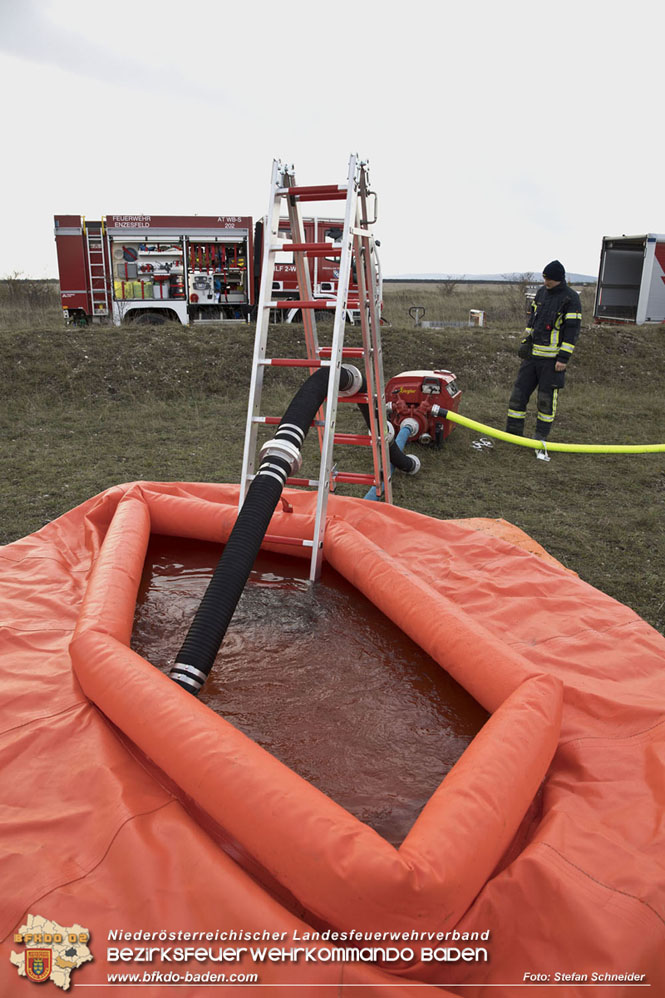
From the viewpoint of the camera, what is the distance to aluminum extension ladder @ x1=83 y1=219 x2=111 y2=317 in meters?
12.8

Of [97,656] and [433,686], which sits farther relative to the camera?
[433,686]

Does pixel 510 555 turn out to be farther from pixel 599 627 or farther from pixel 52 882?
pixel 52 882


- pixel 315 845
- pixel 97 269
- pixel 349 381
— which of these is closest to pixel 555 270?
pixel 349 381

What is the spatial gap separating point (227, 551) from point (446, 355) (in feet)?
30.1

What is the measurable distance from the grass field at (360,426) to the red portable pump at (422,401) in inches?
10.0

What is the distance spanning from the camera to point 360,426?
25.9 ft

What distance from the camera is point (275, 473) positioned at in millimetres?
2863

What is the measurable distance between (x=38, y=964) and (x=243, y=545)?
146 cm

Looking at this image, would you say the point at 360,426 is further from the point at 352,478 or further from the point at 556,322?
the point at 352,478

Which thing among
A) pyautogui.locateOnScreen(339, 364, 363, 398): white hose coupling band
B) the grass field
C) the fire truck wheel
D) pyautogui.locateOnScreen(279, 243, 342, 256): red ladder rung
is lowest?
the grass field

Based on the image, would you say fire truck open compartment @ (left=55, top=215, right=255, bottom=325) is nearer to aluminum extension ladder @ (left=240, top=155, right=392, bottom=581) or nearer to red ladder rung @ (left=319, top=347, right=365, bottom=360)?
red ladder rung @ (left=319, top=347, right=365, bottom=360)

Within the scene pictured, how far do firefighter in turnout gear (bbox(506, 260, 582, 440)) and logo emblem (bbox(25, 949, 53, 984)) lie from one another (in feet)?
20.3

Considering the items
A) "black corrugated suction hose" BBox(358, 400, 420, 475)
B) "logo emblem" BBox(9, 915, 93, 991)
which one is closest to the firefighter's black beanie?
"black corrugated suction hose" BBox(358, 400, 420, 475)

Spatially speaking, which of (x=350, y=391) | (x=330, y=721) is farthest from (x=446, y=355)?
(x=330, y=721)
